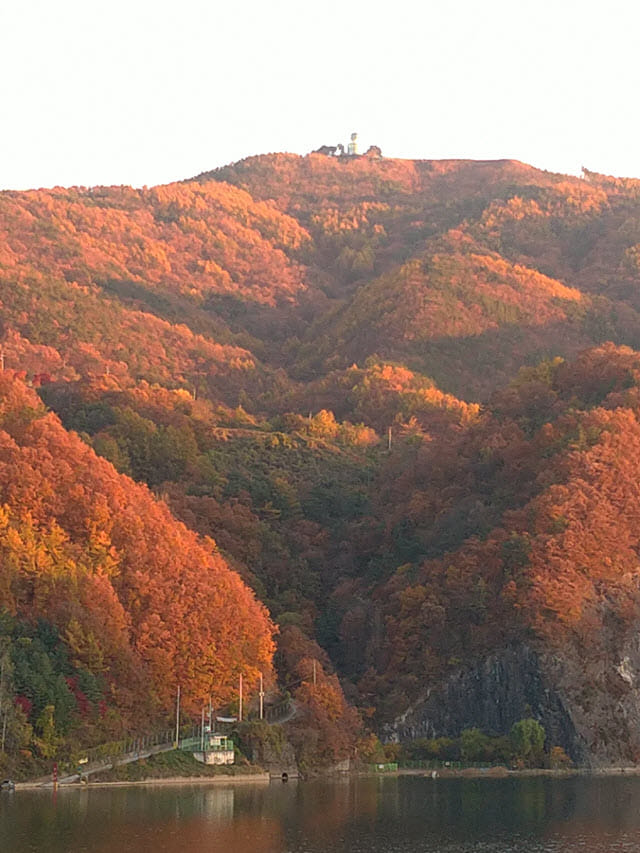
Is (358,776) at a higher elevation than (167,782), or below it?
higher

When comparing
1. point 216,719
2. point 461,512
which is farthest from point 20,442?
point 461,512

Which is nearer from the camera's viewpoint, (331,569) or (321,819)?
(321,819)

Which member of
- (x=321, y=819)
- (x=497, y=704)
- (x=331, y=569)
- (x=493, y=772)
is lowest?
(x=321, y=819)

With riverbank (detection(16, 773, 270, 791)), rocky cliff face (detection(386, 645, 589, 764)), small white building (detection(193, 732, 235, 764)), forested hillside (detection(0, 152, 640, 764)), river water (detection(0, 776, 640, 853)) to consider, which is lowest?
river water (detection(0, 776, 640, 853))

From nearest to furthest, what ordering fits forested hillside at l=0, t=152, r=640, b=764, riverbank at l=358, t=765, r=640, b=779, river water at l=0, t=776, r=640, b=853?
river water at l=0, t=776, r=640, b=853, forested hillside at l=0, t=152, r=640, b=764, riverbank at l=358, t=765, r=640, b=779

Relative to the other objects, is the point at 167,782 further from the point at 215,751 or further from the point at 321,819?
the point at 321,819

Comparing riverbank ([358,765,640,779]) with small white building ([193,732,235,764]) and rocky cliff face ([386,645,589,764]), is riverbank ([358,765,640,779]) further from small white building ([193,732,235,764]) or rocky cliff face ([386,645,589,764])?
small white building ([193,732,235,764])

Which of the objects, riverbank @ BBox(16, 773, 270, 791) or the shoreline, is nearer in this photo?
riverbank @ BBox(16, 773, 270, 791)

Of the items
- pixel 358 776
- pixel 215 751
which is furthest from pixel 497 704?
pixel 215 751

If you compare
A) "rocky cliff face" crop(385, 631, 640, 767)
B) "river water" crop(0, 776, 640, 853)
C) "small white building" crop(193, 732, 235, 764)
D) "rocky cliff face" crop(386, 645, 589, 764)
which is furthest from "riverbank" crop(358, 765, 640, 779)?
"small white building" crop(193, 732, 235, 764)

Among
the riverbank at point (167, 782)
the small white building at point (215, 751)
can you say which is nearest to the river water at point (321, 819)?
the riverbank at point (167, 782)
